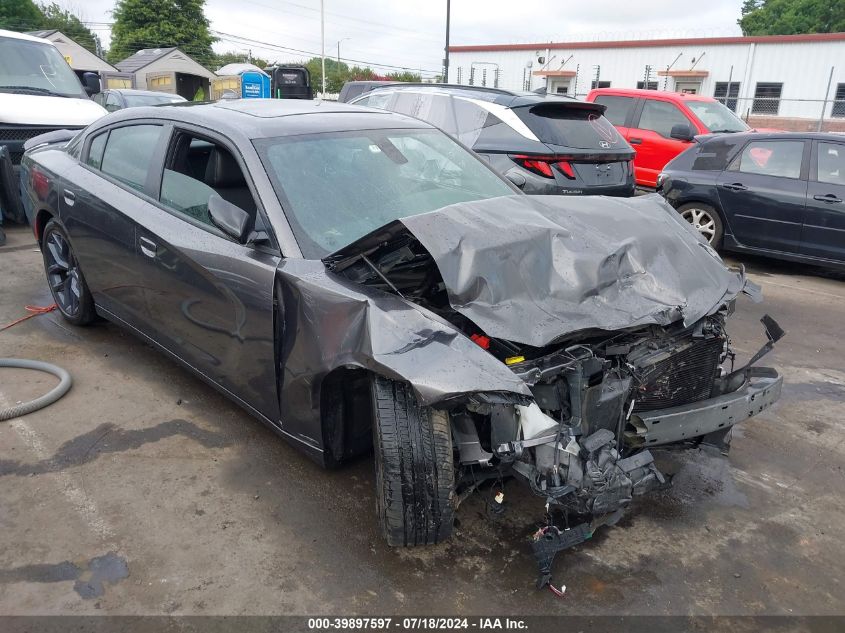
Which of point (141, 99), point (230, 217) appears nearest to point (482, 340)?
point (230, 217)

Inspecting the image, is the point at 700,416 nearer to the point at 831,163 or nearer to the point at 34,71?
the point at 831,163

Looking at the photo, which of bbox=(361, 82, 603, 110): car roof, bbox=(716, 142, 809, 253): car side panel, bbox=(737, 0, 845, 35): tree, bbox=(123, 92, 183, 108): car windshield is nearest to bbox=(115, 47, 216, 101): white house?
bbox=(123, 92, 183, 108): car windshield

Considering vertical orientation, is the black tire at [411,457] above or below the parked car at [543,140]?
below

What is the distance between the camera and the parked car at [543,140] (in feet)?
20.6

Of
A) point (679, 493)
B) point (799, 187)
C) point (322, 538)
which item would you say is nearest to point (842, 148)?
point (799, 187)

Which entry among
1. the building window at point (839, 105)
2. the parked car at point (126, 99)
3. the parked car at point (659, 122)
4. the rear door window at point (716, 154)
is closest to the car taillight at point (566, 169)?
the rear door window at point (716, 154)

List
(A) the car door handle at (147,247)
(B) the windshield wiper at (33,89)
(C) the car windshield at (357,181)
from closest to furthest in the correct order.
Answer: (C) the car windshield at (357,181) < (A) the car door handle at (147,247) < (B) the windshield wiper at (33,89)

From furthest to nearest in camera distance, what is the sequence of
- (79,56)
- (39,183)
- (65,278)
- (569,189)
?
(79,56) → (569,189) → (65,278) → (39,183)

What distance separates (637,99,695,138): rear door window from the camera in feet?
34.3

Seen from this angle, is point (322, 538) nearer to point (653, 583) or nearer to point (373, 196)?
point (653, 583)

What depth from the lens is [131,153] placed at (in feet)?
13.4

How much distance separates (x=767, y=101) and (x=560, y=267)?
101 feet

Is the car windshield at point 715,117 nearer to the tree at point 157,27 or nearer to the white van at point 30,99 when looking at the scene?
the white van at point 30,99

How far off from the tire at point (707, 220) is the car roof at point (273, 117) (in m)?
4.73
